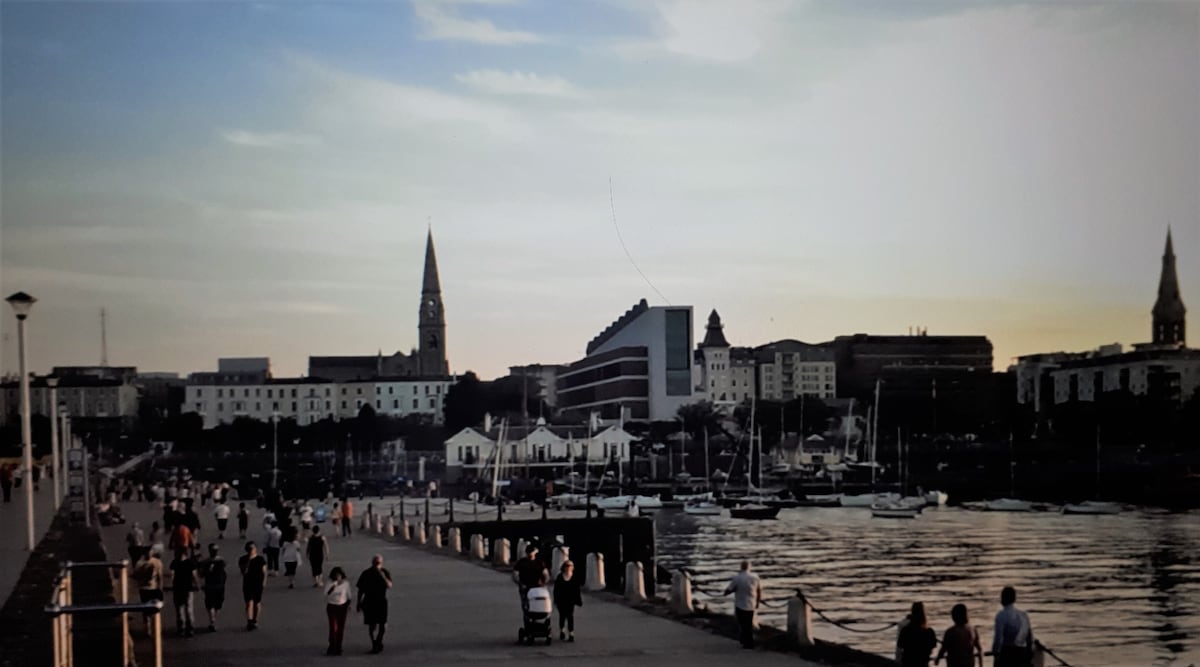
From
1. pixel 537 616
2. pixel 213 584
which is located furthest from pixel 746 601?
pixel 213 584

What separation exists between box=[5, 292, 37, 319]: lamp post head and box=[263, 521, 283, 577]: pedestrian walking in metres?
7.80

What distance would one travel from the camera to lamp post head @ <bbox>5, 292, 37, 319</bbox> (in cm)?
3525

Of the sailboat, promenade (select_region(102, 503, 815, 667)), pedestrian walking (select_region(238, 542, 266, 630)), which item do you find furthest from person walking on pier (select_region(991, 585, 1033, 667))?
the sailboat

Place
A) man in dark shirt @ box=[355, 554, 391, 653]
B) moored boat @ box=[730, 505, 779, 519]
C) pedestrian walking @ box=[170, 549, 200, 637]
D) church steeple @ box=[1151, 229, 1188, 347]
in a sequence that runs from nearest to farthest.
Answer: man in dark shirt @ box=[355, 554, 391, 653]
pedestrian walking @ box=[170, 549, 200, 637]
moored boat @ box=[730, 505, 779, 519]
church steeple @ box=[1151, 229, 1188, 347]

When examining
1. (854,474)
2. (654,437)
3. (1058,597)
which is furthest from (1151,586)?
(654,437)

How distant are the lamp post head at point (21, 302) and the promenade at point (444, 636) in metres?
7.83

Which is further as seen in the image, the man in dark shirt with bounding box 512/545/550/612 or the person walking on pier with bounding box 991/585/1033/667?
the man in dark shirt with bounding box 512/545/550/612

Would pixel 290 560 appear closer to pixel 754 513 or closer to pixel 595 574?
pixel 595 574

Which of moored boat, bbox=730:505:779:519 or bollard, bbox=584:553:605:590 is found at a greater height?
bollard, bbox=584:553:605:590

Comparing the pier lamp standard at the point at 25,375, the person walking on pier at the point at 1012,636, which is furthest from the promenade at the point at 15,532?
the person walking on pier at the point at 1012,636

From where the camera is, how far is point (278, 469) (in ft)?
600

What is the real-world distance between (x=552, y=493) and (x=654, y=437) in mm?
47588

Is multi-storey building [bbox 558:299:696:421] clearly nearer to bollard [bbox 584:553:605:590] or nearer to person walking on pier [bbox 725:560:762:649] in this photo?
bollard [bbox 584:553:605:590]

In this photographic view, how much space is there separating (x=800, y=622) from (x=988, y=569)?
48.8 m
